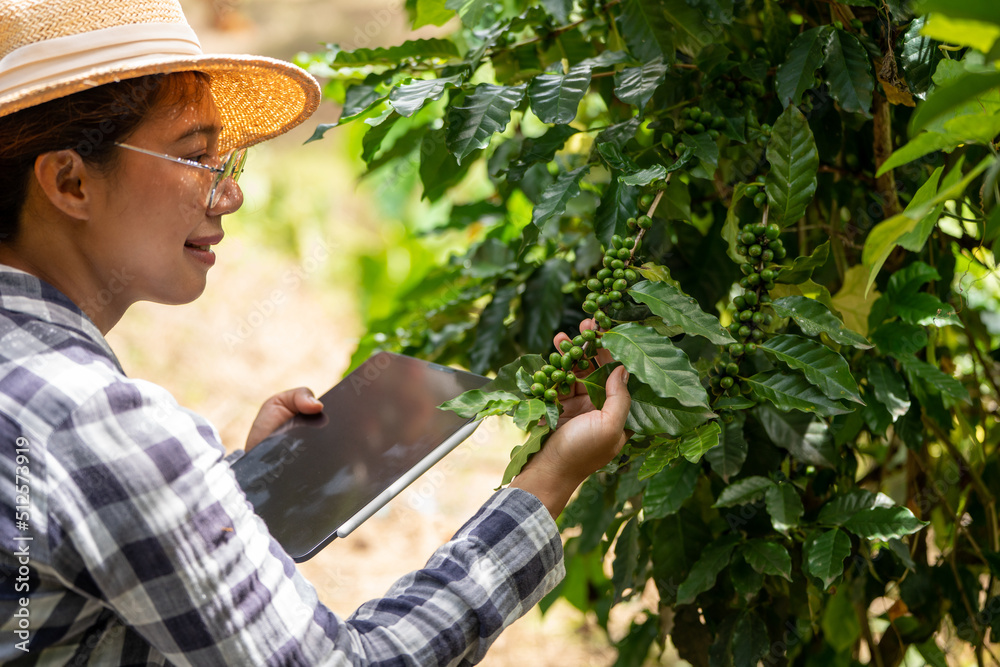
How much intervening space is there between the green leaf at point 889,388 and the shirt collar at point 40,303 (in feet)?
2.70

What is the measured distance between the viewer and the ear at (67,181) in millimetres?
780

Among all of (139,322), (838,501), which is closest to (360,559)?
(139,322)

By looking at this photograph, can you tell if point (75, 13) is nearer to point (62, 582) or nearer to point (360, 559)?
point (62, 582)

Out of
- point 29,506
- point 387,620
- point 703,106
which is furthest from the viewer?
point 703,106

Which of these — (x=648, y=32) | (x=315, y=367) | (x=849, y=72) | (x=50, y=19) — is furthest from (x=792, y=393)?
(x=315, y=367)

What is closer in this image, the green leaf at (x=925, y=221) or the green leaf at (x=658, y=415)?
the green leaf at (x=925, y=221)

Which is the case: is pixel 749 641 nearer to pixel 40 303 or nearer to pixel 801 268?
pixel 801 268

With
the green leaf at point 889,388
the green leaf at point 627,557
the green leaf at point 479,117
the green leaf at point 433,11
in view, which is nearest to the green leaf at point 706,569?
the green leaf at point 627,557

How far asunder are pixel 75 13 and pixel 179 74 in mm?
106

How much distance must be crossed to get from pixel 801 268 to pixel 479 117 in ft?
1.26

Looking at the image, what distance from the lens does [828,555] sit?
949mm

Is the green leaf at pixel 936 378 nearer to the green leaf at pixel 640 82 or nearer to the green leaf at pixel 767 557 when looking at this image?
the green leaf at pixel 767 557

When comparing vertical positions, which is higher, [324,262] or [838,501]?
[838,501]

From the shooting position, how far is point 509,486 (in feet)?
2.78
